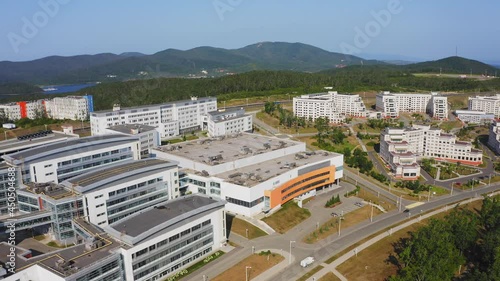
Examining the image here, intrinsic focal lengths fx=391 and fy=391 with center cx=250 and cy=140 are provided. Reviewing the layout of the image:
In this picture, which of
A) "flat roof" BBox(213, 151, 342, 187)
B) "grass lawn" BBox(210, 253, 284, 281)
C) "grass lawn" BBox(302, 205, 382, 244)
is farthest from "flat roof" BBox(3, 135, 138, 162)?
"grass lawn" BBox(302, 205, 382, 244)

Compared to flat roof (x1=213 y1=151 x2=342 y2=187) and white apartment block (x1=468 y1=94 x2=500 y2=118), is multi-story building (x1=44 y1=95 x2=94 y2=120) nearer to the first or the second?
flat roof (x1=213 y1=151 x2=342 y2=187)

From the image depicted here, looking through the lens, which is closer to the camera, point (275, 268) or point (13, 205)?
point (275, 268)

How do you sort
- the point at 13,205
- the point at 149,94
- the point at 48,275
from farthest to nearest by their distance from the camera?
the point at 149,94 → the point at 13,205 → the point at 48,275

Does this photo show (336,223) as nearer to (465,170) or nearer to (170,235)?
(170,235)

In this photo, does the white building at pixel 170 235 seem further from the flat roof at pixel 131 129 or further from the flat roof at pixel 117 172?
the flat roof at pixel 131 129

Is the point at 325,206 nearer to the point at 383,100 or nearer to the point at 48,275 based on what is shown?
the point at 48,275

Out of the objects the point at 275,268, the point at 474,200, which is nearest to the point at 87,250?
the point at 275,268
